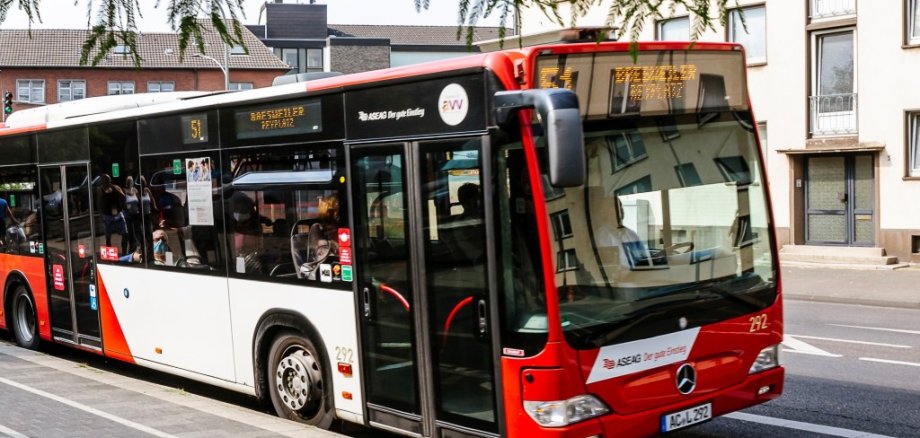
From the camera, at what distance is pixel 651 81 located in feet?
22.1

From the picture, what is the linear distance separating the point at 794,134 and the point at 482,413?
73.4 feet

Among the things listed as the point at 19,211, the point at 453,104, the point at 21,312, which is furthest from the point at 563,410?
the point at 21,312

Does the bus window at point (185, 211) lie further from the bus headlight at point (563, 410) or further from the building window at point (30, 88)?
the building window at point (30, 88)

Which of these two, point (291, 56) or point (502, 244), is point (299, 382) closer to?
point (502, 244)

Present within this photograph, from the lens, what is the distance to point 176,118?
984cm

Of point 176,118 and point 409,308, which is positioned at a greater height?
point 176,118

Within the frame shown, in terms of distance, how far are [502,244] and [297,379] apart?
9.20ft

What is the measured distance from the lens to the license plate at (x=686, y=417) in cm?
654

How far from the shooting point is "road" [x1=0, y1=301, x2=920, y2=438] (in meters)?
8.11

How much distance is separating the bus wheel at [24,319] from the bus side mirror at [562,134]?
31.1 ft

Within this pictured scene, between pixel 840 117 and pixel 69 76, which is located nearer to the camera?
pixel 840 117

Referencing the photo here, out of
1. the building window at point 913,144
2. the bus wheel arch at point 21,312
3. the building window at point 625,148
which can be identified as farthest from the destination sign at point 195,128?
the building window at point 913,144

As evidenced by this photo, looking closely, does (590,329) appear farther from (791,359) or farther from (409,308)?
(791,359)

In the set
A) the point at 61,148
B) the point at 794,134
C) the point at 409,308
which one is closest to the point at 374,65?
the point at 794,134
